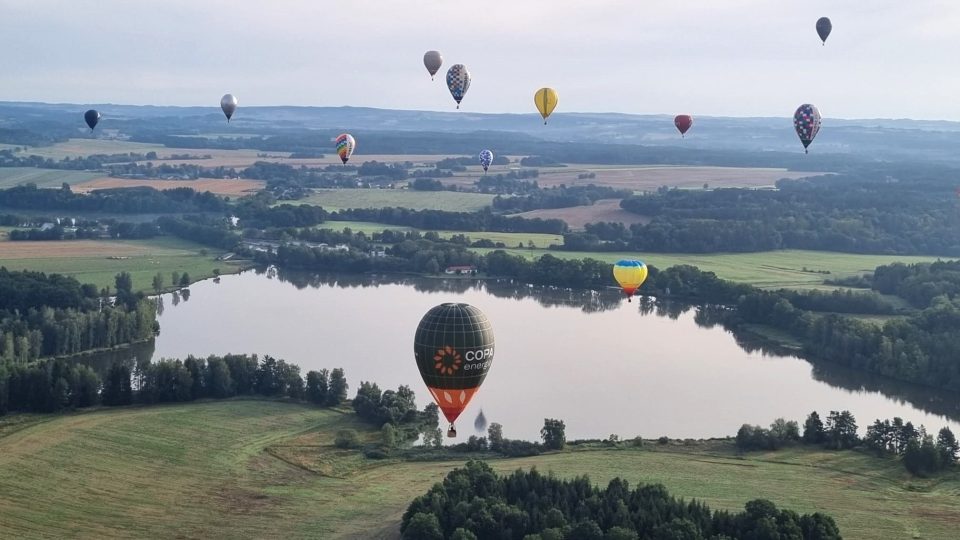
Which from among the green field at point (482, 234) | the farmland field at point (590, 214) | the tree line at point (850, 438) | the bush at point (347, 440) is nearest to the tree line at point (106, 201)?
the green field at point (482, 234)

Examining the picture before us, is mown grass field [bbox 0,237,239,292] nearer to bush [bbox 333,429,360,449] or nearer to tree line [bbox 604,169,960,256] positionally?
tree line [bbox 604,169,960,256]

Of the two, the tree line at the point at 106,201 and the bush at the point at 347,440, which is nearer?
the bush at the point at 347,440

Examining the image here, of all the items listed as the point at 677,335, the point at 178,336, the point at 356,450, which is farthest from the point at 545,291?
the point at 356,450

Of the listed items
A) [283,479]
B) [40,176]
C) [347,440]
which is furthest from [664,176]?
[283,479]

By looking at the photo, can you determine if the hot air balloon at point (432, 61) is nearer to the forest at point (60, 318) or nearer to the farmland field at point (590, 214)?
the forest at point (60, 318)

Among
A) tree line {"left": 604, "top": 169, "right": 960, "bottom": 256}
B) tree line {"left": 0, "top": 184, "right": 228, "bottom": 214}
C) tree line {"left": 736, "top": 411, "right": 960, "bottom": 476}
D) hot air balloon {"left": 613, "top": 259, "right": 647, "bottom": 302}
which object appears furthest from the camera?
tree line {"left": 0, "top": 184, "right": 228, "bottom": 214}

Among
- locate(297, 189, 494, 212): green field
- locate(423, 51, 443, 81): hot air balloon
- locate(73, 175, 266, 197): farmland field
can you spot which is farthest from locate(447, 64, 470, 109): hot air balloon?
locate(73, 175, 266, 197): farmland field
